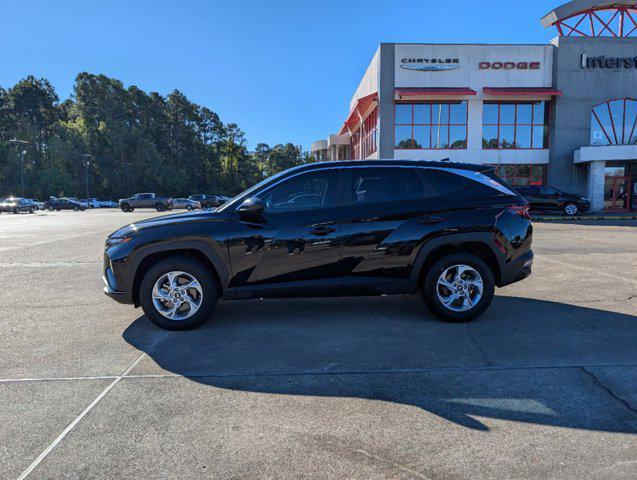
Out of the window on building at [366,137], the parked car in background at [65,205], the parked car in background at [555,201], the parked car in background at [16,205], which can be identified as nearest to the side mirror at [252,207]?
the parked car in background at [555,201]

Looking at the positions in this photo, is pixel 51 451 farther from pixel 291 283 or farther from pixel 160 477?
pixel 291 283

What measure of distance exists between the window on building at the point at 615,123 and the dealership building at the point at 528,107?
7 cm

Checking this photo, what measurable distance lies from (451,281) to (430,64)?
86.8 ft

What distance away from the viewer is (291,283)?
15.5ft

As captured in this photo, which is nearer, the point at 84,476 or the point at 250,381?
the point at 84,476

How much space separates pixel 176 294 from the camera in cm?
479

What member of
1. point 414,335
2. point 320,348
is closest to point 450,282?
point 414,335

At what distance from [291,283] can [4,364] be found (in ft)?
9.23

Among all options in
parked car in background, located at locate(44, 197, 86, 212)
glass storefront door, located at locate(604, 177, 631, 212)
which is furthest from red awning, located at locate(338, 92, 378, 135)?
parked car in background, located at locate(44, 197, 86, 212)

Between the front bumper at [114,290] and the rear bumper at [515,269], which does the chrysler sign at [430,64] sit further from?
the front bumper at [114,290]

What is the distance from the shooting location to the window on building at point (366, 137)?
31.5 m

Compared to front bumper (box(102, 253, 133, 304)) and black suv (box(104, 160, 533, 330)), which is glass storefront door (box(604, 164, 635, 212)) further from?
front bumper (box(102, 253, 133, 304))

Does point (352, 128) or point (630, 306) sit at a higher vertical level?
point (352, 128)

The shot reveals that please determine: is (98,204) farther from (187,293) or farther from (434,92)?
(187,293)
